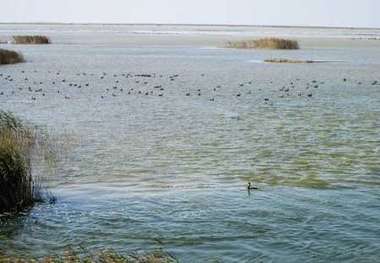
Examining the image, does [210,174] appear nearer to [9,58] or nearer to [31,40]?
[9,58]

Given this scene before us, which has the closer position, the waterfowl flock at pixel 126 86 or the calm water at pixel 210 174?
the calm water at pixel 210 174

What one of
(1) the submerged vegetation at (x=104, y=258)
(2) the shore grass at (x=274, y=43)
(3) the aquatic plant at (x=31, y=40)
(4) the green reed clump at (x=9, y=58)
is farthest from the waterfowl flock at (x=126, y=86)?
(3) the aquatic plant at (x=31, y=40)

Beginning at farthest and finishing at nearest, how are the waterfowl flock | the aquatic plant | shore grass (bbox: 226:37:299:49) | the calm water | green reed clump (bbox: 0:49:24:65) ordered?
the aquatic plant → shore grass (bbox: 226:37:299:49) → green reed clump (bbox: 0:49:24:65) → the waterfowl flock → the calm water

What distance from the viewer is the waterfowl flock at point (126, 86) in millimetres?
29469

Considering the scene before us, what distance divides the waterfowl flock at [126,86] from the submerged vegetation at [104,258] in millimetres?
18579

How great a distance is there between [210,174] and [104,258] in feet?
19.3

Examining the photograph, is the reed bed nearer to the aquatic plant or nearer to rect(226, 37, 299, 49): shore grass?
rect(226, 37, 299, 49): shore grass

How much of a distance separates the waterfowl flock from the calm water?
0.26m

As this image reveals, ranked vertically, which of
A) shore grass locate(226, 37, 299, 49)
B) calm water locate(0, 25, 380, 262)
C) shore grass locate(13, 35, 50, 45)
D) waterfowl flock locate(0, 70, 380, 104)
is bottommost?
calm water locate(0, 25, 380, 262)

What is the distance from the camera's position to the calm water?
983 cm

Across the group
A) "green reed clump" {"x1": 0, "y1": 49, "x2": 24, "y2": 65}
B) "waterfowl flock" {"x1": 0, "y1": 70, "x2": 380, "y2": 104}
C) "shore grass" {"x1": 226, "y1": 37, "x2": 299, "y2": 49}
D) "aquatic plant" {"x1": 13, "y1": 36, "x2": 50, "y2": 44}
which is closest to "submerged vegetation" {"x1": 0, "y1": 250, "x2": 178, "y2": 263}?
"waterfowl flock" {"x1": 0, "y1": 70, "x2": 380, "y2": 104}

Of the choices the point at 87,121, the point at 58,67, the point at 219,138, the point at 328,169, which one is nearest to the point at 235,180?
the point at 328,169

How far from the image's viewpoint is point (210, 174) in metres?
14.1

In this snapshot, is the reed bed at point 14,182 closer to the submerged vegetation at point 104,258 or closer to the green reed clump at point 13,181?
the green reed clump at point 13,181
